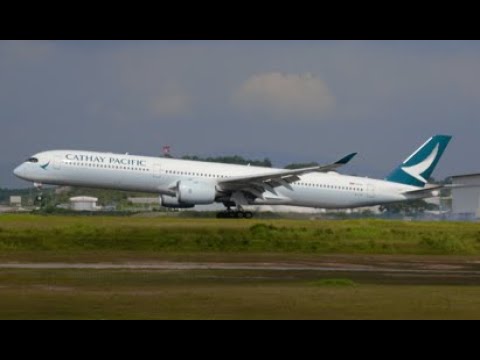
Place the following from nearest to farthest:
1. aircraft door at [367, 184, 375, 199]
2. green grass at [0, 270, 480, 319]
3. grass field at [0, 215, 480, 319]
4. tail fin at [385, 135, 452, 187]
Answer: green grass at [0, 270, 480, 319], grass field at [0, 215, 480, 319], aircraft door at [367, 184, 375, 199], tail fin at [385, 135, 452, 187]

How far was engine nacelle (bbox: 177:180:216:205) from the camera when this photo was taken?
180 feet

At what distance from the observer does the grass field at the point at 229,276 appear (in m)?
21.2

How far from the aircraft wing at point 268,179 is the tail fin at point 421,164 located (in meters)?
9.53

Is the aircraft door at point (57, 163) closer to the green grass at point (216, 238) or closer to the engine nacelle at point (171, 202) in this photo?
the engine nacelle at point (171, 202)

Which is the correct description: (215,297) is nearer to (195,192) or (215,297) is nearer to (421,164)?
(195,192)

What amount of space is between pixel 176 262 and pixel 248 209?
28625mm

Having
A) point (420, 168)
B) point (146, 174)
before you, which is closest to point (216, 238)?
point (146, 174)

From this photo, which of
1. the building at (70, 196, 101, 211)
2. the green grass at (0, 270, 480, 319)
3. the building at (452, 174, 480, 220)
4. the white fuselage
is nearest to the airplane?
the white fuselage

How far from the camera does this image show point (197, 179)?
5616 centimetres

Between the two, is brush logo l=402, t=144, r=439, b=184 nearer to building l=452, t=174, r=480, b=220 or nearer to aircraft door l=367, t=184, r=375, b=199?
A: aircraft door l=367, t=184, r=375, b=199

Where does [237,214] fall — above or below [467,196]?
below

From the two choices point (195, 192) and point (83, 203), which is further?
point (83, 203)

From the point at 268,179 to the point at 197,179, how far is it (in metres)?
3.72

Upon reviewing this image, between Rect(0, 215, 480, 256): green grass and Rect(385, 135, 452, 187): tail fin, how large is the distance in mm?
17632
